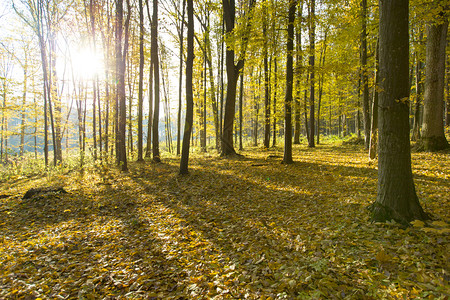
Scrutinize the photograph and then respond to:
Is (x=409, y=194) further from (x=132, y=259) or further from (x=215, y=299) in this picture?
(x=132, y=259)

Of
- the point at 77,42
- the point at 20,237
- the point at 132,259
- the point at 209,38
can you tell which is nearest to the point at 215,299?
the point at 132,259

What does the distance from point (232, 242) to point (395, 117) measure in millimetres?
3911

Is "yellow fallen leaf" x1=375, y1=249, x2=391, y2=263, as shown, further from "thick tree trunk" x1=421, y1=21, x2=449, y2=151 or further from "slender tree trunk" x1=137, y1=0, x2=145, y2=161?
"slender tree trunk" x1=137, y1=0, x2=145, y2=161

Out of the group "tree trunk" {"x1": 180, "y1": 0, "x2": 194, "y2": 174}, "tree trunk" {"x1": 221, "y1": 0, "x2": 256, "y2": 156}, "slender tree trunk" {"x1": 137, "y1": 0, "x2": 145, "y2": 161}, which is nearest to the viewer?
"tree trunk" {"x1": 180, "y1": 0, "x2": 194, "y2": 174}

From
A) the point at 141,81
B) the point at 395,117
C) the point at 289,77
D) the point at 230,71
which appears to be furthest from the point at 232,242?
the point at 141,81

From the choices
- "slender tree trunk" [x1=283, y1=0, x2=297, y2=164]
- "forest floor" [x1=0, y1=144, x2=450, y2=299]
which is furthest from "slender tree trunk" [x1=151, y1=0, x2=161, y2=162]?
"slender tree trunk" [x1=283, y1=0, x2=297, y2=164]

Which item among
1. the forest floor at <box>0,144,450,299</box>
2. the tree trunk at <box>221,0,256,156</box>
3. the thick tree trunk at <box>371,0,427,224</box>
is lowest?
the forest floor at <box>0,144,450,299</box>

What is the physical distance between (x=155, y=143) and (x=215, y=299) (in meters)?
10.9

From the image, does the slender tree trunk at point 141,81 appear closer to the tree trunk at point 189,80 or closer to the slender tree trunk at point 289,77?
the tree trunk at point 189,80

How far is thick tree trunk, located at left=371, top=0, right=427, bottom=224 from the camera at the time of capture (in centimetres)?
365

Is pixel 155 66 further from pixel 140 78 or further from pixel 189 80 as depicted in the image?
pixel 189 80

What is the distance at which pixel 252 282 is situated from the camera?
3.01m

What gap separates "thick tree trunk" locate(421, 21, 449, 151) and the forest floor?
1584mm

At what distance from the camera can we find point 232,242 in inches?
167
